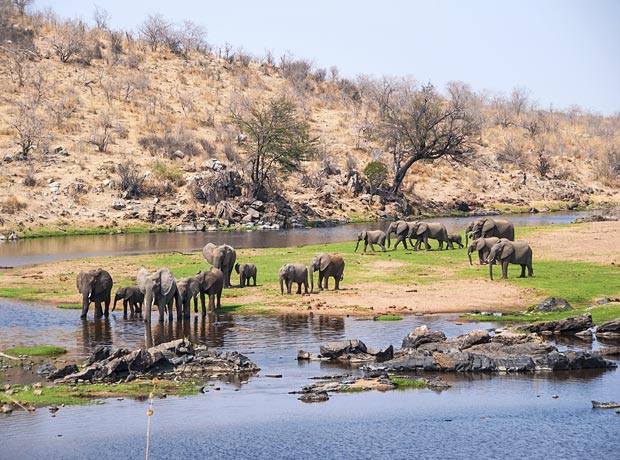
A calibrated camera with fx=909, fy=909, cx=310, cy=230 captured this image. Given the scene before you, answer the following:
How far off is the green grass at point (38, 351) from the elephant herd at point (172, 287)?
3.15 metres

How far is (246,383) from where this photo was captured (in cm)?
2153

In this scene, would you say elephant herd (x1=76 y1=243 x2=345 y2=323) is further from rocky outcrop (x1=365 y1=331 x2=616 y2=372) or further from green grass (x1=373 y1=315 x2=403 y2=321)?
rocky outcrop (x1=365 y1=331 x2=616 y2=372)

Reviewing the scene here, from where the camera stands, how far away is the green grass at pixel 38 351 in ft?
79.7

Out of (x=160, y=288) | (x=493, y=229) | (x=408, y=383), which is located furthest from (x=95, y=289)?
(x=493, y=229)

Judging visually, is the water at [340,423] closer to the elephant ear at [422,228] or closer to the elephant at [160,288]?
the elephant at [160,288]

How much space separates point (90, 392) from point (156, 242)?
37557 millimetres

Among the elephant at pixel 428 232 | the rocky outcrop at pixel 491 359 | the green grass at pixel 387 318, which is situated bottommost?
the rocky outcrop at pixel 491 359

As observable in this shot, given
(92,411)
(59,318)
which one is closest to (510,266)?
(59,318)

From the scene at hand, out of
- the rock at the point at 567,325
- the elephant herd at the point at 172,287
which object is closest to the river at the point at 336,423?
the rock at the point at 567,325

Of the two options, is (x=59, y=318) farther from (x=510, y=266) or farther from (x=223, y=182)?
(x=223, y=182)

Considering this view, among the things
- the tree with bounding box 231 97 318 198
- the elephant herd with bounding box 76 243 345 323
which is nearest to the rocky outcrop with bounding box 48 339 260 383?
the elephant herd with bounding box 76 243 345 323

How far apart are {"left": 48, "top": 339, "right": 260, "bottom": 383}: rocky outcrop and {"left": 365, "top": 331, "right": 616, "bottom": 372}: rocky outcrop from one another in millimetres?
3504

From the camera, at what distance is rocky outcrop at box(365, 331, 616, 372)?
74.6ft

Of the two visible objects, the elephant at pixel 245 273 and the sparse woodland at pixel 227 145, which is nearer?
the elephant at pixel 245 273
